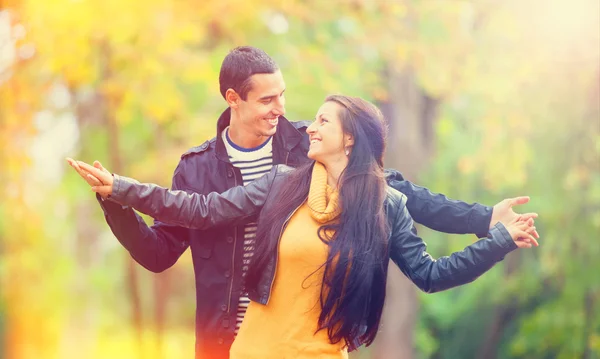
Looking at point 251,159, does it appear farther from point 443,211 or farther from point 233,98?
point 443,211

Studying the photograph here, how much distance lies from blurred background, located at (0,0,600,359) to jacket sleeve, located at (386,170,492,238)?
6041 mm

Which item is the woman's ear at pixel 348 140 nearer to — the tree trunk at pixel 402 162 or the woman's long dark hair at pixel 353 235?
the woman's long dark hair at pixel 353 235

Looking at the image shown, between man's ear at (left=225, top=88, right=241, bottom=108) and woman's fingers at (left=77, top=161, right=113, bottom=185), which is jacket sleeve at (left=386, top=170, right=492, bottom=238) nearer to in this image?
man's ear at (left=225, top=88, right=241, bottom=108)

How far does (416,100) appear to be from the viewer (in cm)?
1337

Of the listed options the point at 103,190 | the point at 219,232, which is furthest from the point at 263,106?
the point at 103,190

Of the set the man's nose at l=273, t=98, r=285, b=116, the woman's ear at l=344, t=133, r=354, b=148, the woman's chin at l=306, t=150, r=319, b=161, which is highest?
the man's nose at l=273, t=98, r=285, b=116

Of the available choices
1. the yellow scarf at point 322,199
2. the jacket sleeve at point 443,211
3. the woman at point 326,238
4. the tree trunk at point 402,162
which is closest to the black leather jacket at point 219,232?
the jacket sleeve at point 443,211

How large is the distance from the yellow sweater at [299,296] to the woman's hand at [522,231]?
0.76 m

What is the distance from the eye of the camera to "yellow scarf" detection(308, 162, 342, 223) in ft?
13.2

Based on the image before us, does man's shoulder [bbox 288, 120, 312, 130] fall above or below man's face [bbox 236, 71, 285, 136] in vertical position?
below

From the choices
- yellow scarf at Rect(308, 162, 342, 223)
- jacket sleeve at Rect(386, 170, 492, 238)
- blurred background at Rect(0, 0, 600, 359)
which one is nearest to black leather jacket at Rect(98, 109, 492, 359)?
jacket sleeve at Rect(386, 170, 492, 238)

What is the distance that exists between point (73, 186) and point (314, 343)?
11.5m

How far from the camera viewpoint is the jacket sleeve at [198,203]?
4043mm

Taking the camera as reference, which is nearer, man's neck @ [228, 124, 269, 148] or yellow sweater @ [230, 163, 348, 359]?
yellow sweater @ [230, 163, 348, 359]
